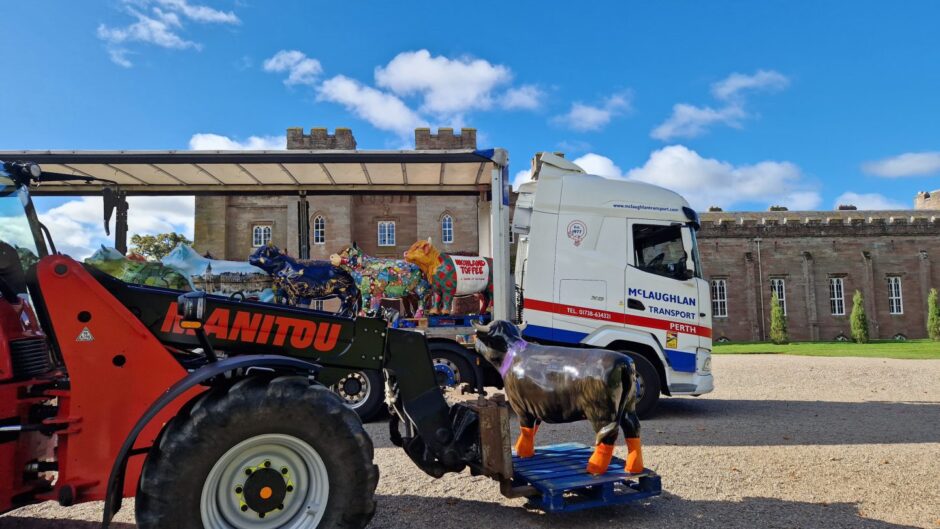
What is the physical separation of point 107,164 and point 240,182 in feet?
6.42

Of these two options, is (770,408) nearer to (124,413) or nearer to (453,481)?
(453,481)

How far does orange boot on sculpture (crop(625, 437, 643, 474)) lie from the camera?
484 centimetres

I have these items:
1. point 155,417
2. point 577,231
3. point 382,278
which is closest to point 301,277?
point 382,278

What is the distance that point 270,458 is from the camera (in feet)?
11.9

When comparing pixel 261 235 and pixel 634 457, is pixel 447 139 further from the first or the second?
pixel 634 457

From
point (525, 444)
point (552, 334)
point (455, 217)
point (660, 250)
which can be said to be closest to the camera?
point (525, 444)

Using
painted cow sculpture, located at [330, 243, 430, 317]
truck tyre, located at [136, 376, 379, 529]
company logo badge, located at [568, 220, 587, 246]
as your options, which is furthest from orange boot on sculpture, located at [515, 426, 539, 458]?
painted cow sculpture, located at [330, 243, 430, 317]

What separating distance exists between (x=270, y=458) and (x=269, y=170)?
21.9 ft

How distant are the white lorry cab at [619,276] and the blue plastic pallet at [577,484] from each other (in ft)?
11.2

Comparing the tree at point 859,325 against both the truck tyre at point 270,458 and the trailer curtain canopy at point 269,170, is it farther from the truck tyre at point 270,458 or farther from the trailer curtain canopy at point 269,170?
the truck tyre at point 270,458

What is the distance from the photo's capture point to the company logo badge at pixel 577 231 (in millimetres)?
8633

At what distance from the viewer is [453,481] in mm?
5707

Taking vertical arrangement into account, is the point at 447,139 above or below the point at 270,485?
above

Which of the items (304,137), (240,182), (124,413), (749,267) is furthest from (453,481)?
(749,267)
